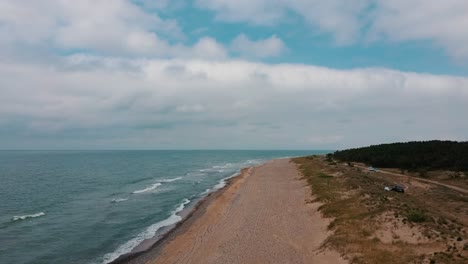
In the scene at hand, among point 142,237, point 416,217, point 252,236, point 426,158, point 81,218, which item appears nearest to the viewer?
point 416,217

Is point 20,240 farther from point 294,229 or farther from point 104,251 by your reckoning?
point 294,229

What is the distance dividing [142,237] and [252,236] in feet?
34.1

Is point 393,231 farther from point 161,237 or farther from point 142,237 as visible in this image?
point 142,237

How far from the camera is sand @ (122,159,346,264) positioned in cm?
2345

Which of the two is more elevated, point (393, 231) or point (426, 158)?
point (426, 158)

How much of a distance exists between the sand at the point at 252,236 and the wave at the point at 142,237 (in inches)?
70.4

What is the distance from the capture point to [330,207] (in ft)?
106

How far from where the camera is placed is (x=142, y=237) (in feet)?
108

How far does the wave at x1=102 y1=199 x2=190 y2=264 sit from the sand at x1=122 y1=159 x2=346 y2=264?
1.79 m

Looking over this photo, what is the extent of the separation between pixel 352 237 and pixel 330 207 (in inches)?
359

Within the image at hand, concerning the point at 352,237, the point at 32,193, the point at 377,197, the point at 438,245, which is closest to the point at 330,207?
the point at 377,197

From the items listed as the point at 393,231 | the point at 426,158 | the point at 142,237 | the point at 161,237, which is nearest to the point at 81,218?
the point at 142,237

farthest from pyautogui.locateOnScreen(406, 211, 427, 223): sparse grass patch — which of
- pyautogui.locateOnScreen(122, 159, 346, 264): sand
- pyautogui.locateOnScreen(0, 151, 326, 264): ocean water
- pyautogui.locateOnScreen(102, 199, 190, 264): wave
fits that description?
pyautogui.locateOnScreen(0, 151, 326, 264): ocean water

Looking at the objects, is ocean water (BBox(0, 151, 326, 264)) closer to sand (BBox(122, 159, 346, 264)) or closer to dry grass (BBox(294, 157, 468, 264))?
sand (BBox(122, 159, 346, 264))
